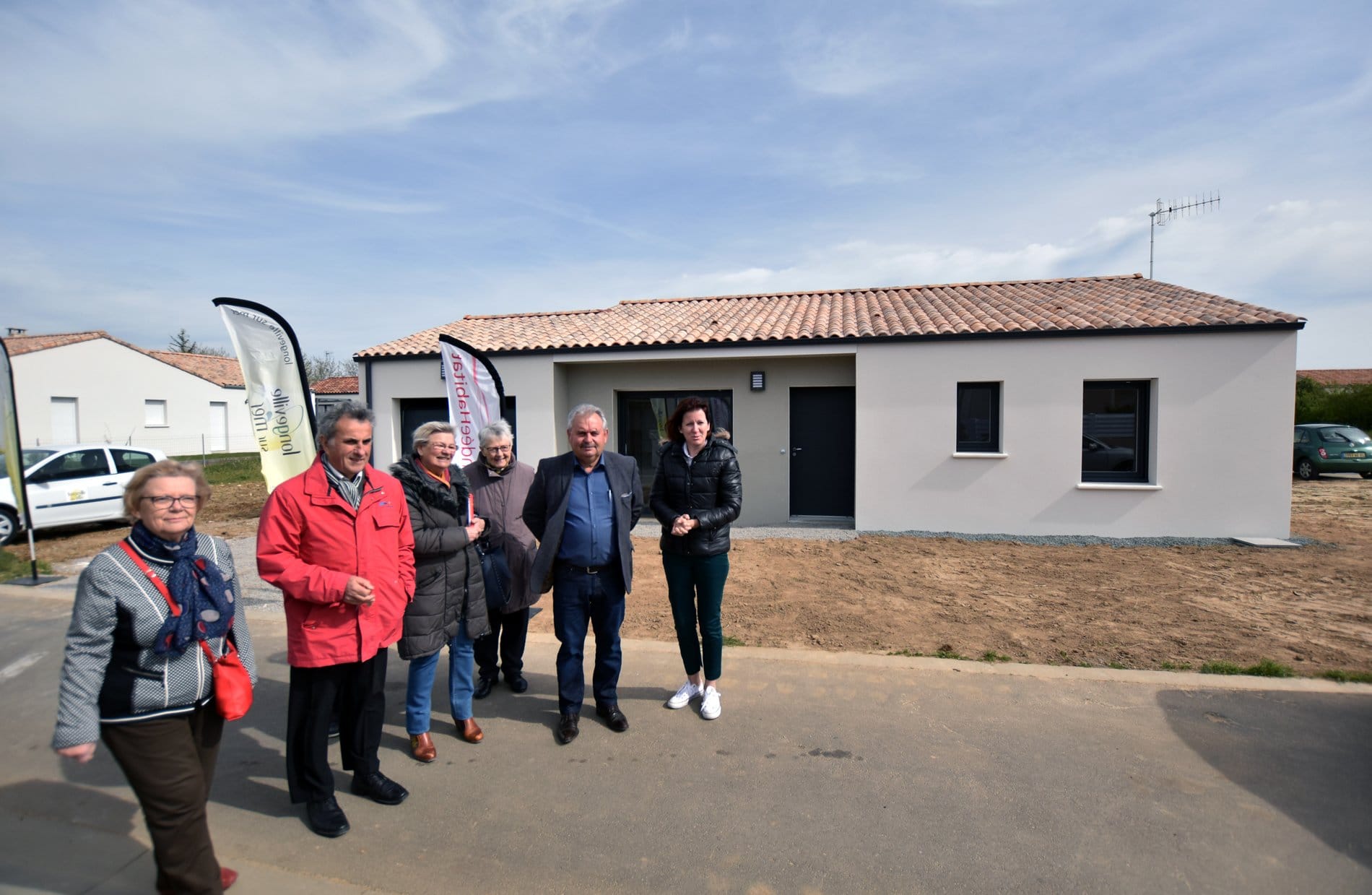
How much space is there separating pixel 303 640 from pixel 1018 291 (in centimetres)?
1309

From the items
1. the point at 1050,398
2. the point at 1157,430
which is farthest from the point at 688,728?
the point at 1157,430

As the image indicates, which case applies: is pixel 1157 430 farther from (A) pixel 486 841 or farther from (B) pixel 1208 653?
(A) pixel 486 841

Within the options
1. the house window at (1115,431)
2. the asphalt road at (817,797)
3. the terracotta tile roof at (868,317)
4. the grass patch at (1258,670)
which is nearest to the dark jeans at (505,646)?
the asphalt road at (817,797)

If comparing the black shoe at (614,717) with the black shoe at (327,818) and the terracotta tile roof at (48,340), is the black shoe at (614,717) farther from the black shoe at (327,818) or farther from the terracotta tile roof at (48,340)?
the terracotta tile roof at (48,340)

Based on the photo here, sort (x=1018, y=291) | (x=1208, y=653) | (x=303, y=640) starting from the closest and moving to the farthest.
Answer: (x=303, y=640) < (x=1208, y=653) < (x=1018, y=291)

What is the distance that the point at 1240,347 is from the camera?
9.43m

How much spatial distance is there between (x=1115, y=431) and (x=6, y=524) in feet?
52.8

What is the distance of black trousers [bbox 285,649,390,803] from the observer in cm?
307

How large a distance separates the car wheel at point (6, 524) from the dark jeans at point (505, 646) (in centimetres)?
1033

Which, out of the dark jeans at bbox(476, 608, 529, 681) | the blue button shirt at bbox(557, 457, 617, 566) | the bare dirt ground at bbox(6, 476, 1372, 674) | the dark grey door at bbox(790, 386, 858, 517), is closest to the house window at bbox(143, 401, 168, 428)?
the bare dirt ground at bbox(6, 476, 1372, 674)

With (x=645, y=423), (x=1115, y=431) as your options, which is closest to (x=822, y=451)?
(x=645, y=423)

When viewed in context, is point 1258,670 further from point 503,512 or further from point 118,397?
point 118,397

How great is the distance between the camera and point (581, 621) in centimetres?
400

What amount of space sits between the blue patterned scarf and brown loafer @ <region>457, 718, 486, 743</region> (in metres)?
1.65
